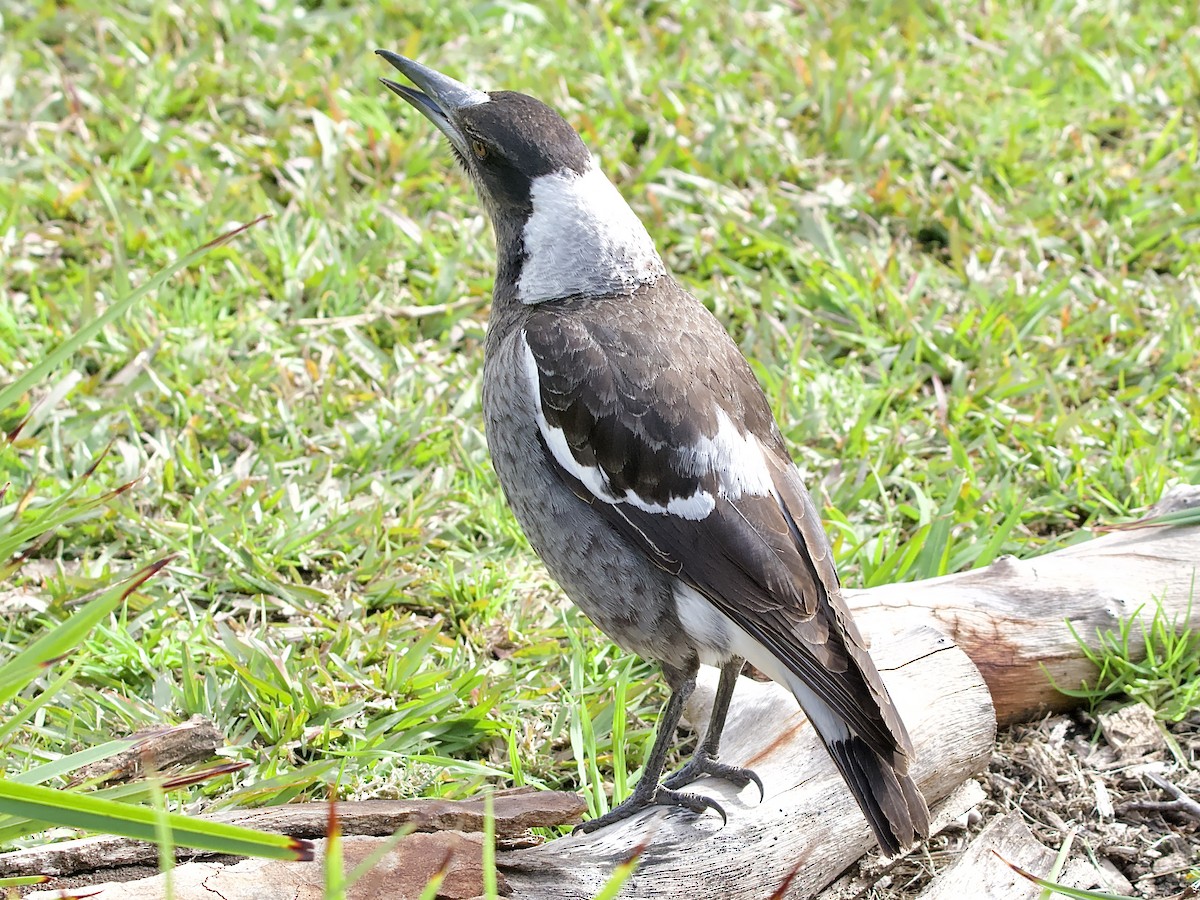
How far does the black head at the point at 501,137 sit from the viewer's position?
3.03 meters

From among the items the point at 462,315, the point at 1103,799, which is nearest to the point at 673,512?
the point at 1103,799

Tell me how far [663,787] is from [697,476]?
0.65 m

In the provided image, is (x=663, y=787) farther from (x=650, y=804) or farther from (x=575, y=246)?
(x=575, y=246)

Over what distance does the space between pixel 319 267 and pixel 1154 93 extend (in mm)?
3446

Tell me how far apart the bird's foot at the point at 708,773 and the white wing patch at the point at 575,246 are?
107 centimetres

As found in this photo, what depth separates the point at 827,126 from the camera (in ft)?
16.5

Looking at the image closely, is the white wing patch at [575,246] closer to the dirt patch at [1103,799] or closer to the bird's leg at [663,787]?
the bird's leg at [663,787]

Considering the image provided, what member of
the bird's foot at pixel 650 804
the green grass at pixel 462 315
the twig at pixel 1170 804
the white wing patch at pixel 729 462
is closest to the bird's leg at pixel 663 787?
the bird's foot at pixel 650 804

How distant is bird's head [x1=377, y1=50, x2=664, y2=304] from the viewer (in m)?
3.00

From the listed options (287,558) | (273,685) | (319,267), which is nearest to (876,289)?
(319,267)

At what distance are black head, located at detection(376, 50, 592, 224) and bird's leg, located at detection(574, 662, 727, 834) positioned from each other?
115 cm

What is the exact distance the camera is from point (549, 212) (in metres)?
3.03

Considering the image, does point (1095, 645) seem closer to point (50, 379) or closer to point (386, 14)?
point (50, 379)

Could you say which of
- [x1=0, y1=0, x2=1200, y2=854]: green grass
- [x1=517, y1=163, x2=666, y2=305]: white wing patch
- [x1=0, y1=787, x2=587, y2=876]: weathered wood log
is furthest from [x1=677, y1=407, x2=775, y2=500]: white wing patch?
[x1=0, y1=787, x2=587, y2=876]: weathered wood log
